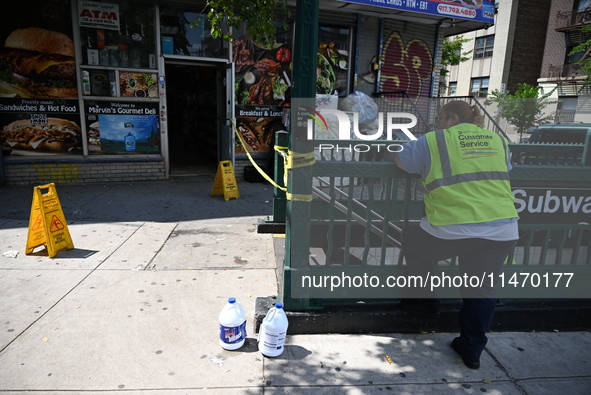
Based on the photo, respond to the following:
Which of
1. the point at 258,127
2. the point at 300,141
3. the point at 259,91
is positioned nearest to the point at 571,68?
the point at 259,91

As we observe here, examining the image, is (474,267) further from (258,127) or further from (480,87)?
(480,87)

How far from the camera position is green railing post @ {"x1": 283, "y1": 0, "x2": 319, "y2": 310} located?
9.56 feet

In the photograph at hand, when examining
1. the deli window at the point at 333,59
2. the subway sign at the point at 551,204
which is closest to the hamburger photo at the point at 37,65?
the deli window at the point at 333,59

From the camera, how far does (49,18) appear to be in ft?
25.5

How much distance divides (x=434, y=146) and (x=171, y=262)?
3.25m

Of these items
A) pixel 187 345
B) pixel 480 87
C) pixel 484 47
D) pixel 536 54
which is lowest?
pixel 187 345

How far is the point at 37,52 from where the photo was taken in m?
7.79

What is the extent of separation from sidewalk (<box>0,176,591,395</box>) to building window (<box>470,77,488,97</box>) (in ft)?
112

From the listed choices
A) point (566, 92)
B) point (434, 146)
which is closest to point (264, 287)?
point (434, 146)

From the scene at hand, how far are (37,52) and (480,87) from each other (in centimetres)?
3414

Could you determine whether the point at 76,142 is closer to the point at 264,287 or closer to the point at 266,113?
the point at 266,113

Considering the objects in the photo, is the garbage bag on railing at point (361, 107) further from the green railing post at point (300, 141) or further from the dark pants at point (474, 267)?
the dark pants at point (474, 267)

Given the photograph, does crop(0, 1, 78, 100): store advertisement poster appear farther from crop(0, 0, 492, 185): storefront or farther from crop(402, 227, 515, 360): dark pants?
crop(402, 227, 515, 360): dark pants

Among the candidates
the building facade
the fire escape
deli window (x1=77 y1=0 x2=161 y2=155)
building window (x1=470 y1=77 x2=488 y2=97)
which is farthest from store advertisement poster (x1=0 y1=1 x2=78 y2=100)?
building window (x1=470 y1=77 x2=488 y2=97)
